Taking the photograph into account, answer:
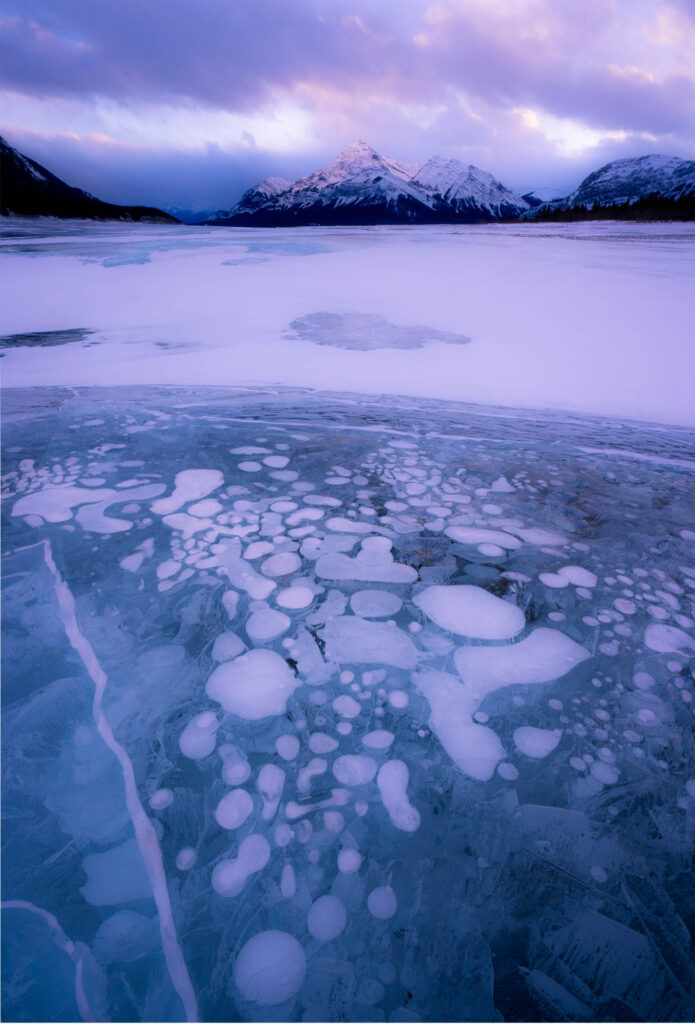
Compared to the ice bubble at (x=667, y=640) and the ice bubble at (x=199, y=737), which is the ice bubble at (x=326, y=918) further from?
the ice bubble at (x=667, y=640)

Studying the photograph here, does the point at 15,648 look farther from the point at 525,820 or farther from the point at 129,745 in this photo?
the point at 525,820

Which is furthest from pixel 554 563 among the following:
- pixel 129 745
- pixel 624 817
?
pixel 129 745

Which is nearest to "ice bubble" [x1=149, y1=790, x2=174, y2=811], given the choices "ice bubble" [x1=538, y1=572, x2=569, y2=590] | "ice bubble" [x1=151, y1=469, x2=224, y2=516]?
"ice bubble" [x1=151, y1=469, x2=224, y2=516]

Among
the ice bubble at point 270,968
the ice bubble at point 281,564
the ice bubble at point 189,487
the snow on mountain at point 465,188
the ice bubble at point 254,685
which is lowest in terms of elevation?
the ice bubble at point 270,968

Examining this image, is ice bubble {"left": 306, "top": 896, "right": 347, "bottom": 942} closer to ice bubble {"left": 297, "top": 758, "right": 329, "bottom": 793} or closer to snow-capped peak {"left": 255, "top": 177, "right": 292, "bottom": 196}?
ice bubble {"left": 297, "top": 758, "right": 329, "bottom": 793}

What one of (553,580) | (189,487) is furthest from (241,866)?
(189,487)

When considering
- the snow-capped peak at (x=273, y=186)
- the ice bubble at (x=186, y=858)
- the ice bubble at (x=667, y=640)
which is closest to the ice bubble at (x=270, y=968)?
the ice bubble at (x=186, y=858)
